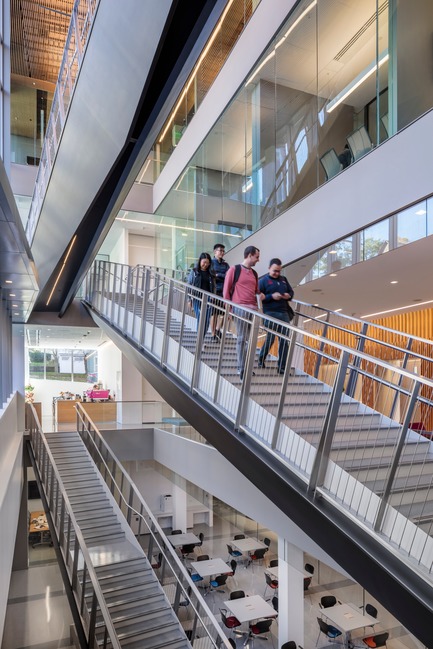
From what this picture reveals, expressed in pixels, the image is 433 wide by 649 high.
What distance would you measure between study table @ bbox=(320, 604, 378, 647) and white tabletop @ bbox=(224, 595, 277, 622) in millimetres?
1294

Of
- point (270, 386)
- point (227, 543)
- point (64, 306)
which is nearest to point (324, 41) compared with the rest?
point (270, 386)

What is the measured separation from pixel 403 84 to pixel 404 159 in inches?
44.9

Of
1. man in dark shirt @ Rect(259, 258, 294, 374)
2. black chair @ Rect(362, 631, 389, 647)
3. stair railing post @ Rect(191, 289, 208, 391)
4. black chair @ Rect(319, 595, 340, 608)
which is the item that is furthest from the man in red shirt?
black chair @ Rect(319, 595, 340, 608)

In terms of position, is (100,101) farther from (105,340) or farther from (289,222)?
(105,340)

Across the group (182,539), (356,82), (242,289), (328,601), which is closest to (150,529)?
(328,601)

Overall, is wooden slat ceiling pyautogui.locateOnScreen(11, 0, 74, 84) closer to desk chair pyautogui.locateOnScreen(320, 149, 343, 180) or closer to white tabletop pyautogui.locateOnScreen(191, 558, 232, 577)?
desk chair pyautogui.locateOnScreen(320, 149, 343, 180)

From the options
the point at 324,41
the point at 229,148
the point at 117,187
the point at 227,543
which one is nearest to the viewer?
the point at 117,187

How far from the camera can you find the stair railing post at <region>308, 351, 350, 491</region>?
142 inches

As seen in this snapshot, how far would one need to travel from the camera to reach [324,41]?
7.72 meters

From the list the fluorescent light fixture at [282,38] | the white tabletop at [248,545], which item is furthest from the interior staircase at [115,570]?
the fluorescent light fixture at [282,38]

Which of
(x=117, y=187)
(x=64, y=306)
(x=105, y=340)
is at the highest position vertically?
(x=117, y=187)

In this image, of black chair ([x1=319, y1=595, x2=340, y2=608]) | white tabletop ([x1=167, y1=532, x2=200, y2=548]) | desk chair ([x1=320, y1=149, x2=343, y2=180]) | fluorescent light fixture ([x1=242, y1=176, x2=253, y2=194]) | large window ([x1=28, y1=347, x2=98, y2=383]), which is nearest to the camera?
desk chair ([x1=320, y1=149, x2=343, y2=180])

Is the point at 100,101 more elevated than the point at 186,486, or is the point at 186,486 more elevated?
the point at 100,101

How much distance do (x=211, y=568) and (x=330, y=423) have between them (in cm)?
1188
